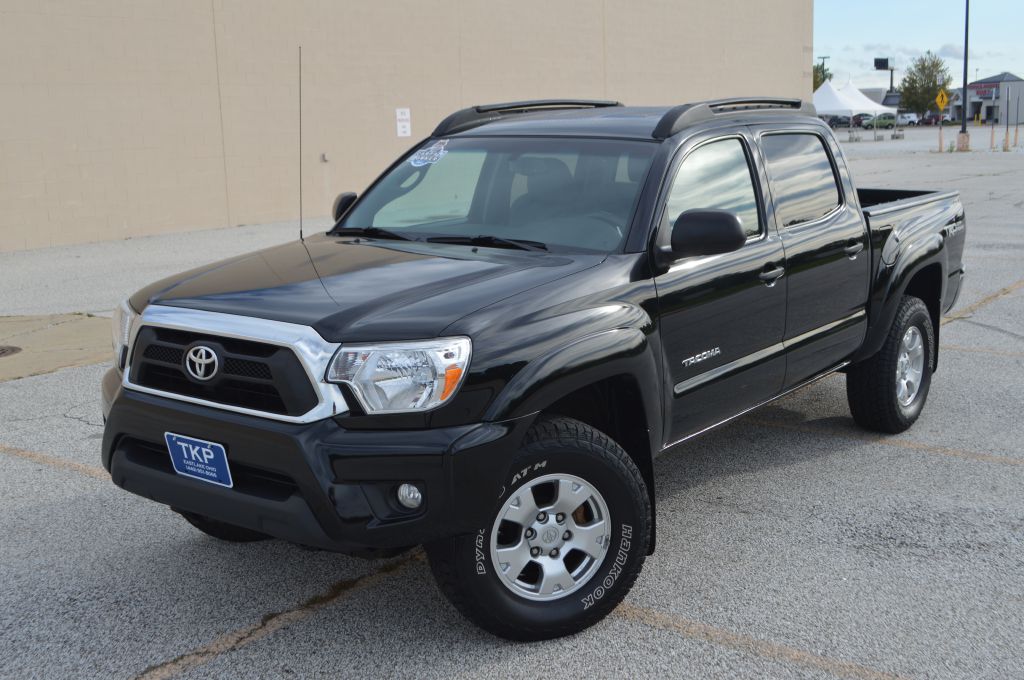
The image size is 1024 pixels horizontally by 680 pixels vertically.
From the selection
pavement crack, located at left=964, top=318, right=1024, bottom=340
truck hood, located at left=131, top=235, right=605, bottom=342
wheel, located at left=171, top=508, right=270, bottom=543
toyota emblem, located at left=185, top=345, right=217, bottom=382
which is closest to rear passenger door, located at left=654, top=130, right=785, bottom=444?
truck hood, located at left=131, top=235, right=605, bottom=342

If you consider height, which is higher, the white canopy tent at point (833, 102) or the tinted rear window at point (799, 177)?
the white canopy tent at point (833, 102)

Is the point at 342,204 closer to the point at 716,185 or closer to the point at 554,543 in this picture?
the point at 716,185

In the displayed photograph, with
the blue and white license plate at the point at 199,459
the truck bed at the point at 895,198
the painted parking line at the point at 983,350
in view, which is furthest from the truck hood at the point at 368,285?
the painted parking line at the point at 983,350

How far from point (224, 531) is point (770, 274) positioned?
8.66 ft

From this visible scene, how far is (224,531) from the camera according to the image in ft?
14.8

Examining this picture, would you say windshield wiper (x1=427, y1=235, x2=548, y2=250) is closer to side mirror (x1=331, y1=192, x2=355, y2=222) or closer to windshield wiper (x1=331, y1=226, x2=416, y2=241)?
windshield wiper (x1=331, y1=226, x2=416, y2=241)

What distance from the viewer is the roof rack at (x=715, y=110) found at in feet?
14.9

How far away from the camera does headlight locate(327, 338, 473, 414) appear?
3.27 meters

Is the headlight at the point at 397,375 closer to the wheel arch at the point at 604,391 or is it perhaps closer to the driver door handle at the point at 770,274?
the wheel arch at the point at 604,391

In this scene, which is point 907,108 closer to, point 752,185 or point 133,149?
point 133,149

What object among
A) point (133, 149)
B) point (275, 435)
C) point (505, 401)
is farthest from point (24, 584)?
point (133, 149)

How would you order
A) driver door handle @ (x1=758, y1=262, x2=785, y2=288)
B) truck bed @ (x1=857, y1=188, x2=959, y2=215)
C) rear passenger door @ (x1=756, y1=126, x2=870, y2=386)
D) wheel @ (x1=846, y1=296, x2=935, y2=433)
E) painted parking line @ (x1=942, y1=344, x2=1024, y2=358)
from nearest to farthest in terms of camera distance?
driver door handle @ (x1=758, y1=262, x2=785, y2=288)
rear passenger door @ (x1=756, y1=126, x2=870, y2=386)
wheel @ (x1=846, y1=296, x2=935, y2=433)
truck bed @ (x1=857, y1=188, x2=959, y2=215)
painted parking line @ (x1=942, y1=344, x2=1024, y2=358)

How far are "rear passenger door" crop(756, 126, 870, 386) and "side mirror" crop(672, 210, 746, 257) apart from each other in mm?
918

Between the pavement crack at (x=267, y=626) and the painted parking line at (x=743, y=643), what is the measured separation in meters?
0.97
